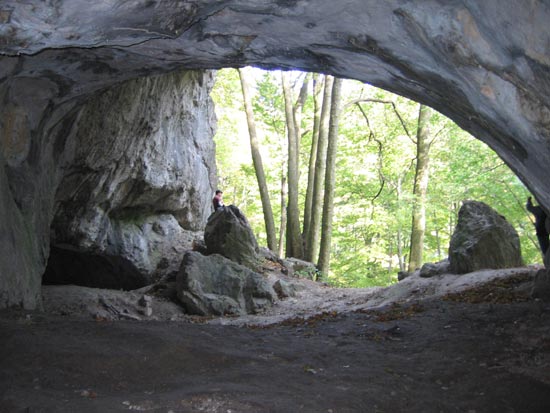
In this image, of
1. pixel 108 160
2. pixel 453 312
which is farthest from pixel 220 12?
pixel 108 160

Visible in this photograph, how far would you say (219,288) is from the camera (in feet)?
40.5

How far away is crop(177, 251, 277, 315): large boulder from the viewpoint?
1179 cm

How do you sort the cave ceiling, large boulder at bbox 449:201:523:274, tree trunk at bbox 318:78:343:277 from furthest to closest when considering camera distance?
tree trunk at bbox 318:78:343:277 → large boulder at bbox 449:201:523:274 → the cave ceiling

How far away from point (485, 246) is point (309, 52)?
6992 mm

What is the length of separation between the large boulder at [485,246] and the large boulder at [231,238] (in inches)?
230

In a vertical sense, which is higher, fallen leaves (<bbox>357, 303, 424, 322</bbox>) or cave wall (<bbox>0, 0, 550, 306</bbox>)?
cave wall (<bbox>0, 0, 550, 306</bbox>)

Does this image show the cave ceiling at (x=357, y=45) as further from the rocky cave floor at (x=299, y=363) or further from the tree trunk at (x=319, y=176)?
the tree trunk at (x=319, y=176)

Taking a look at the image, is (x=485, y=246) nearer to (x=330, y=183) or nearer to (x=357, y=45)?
(x=330, y=183)

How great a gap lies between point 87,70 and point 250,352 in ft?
16.6

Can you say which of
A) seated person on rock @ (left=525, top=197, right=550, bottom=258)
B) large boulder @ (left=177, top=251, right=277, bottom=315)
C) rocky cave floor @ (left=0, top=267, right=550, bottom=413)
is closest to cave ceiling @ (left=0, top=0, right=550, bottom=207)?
rocky cave floor @ (left=0, top=267, right=550, bottom=413)

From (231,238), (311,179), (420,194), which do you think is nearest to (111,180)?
(231,238)

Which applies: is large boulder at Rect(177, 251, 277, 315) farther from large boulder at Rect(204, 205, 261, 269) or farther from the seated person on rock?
the seated person on rock

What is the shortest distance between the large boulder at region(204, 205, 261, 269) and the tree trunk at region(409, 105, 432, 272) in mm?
5027

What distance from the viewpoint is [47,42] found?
4.37 metres
